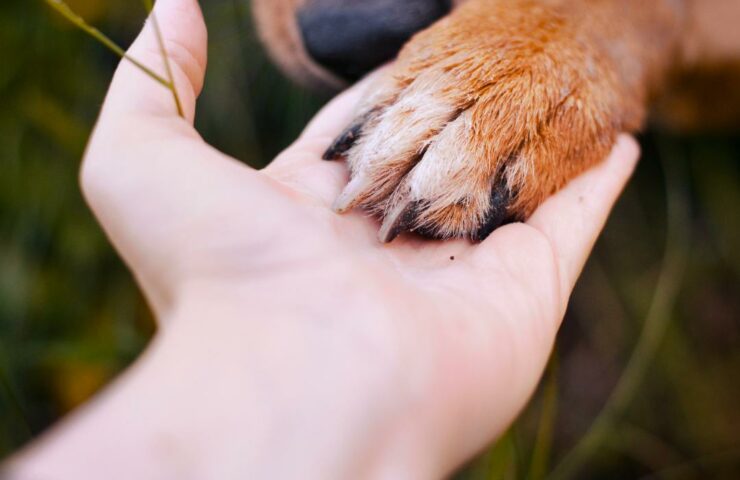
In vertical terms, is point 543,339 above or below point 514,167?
below

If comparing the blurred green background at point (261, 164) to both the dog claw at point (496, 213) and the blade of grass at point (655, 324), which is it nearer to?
the blade of grass at point (655, 324)

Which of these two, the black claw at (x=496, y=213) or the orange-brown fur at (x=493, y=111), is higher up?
the orange-brown fur at (x=493, y=111)

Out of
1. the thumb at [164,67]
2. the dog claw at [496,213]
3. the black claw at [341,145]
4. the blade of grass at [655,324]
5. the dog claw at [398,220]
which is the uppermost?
the thumb at [164,67]

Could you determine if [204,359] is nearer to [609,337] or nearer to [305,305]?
[305,305]

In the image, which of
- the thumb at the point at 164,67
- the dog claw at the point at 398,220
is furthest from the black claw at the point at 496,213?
the thumb at the point at 164,67

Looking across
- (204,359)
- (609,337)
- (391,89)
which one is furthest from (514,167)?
(609,337)

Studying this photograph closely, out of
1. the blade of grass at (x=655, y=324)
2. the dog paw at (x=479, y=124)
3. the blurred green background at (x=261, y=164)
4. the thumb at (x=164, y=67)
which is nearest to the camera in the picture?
the thumb at (x=164, y=67)

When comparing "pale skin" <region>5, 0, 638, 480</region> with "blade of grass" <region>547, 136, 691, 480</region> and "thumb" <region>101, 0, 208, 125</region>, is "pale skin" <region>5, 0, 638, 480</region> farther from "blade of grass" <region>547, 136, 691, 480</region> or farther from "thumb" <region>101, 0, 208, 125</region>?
"blade of grass" <region>547, 136, 691, 480</region>

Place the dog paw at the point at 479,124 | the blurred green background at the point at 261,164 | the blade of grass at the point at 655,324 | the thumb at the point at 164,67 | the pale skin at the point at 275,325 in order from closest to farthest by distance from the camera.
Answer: the pale skin at the point at 275,325 → the thumb at the point at 164,67 → the dog paw at the point at 479,124 → the blade of grass at the point at 655,324 → the blurred green background at the point at 261,164
